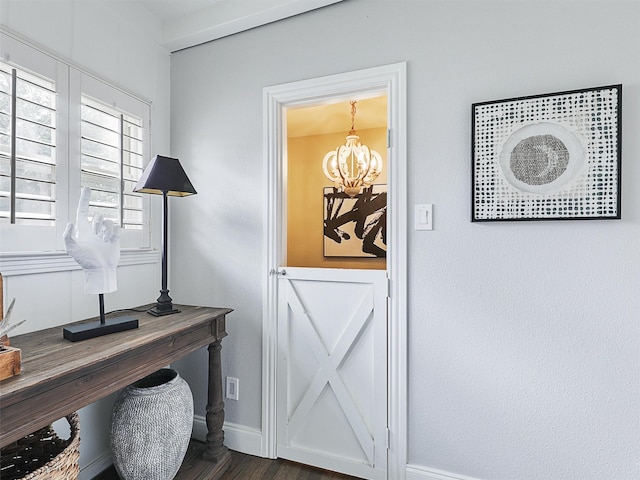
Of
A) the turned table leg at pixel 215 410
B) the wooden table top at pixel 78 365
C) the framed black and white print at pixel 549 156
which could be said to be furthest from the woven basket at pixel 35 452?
the framed black and white print at pixel 549 156

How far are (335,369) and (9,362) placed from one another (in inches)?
54.2

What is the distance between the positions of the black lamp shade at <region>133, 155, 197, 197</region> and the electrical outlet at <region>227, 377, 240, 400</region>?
1.13 meters

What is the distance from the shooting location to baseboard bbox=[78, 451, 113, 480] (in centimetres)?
181

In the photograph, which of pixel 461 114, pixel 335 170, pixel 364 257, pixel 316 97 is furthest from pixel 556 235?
pixel 364 257

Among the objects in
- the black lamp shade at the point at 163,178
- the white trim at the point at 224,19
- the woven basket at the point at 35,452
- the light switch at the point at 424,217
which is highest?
the white trim at the point at 224,19

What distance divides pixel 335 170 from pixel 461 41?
1.52 metres

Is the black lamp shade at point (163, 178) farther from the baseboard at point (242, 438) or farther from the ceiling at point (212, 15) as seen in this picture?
the baseboard at point (242, 438)

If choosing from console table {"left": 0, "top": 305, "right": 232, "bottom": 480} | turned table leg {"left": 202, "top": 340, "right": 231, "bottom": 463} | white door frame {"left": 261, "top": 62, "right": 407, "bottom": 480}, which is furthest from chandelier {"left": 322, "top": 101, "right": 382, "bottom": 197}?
turned table leg {"left": 202, "top": 340, "right": 231, "bottom": 463}

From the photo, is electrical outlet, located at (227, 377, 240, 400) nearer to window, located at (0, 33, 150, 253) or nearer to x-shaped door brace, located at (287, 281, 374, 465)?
x-shaped door brace, located at (287, 281, 374, 465)

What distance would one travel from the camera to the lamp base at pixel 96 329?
1.41 metres

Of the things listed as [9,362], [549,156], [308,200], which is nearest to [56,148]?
[9,362]

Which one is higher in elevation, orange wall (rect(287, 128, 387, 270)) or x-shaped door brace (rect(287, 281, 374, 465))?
orange wall (rect(287, 128, 387, 270))

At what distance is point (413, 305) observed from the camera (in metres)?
1.80

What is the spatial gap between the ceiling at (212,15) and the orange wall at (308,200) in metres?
1.92
